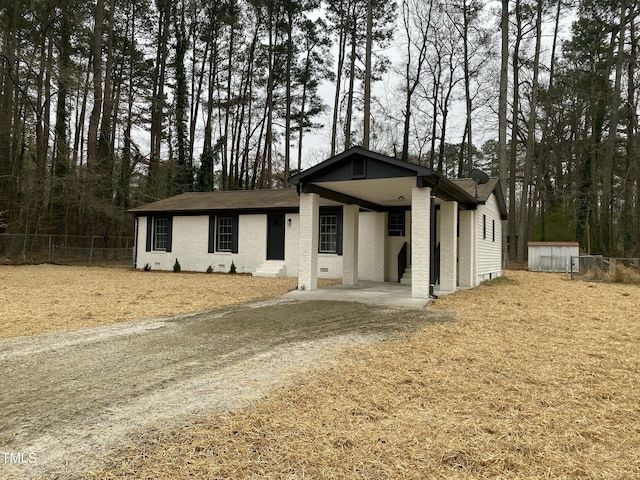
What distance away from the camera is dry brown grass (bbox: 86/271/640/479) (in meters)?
2.28

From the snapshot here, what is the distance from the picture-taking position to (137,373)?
3.84 meters

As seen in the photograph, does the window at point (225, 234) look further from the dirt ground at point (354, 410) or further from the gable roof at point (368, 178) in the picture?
the dirt ground at point (354, 410)

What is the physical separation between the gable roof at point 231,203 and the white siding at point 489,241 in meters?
4.99

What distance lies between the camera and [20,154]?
2256cm

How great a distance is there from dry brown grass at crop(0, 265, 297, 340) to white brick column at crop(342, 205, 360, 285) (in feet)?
6.00

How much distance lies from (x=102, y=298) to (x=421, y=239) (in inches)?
273

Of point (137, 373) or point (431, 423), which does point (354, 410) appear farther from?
point (137, 373)

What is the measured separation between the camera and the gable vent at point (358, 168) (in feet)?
29.5

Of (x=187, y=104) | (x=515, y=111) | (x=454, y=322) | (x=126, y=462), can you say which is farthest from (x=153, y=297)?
(x=515, y=111)

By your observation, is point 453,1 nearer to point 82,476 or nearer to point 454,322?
point 454,322

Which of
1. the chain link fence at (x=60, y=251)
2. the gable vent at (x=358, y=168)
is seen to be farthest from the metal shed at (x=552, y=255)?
the chain link fence at (x=60, y=251)

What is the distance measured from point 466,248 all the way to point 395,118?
681 inches

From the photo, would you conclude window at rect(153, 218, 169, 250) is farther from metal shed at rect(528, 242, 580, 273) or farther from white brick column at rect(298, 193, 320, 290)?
metal shed at rect(528, 242, 580, 273)

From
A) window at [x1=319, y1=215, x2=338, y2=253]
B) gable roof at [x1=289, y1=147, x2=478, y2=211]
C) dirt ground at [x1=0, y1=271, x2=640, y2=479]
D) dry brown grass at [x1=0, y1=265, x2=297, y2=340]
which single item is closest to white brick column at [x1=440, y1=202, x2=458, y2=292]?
gable roof at [x1=289, y1=147, x2=478, y2=211]
